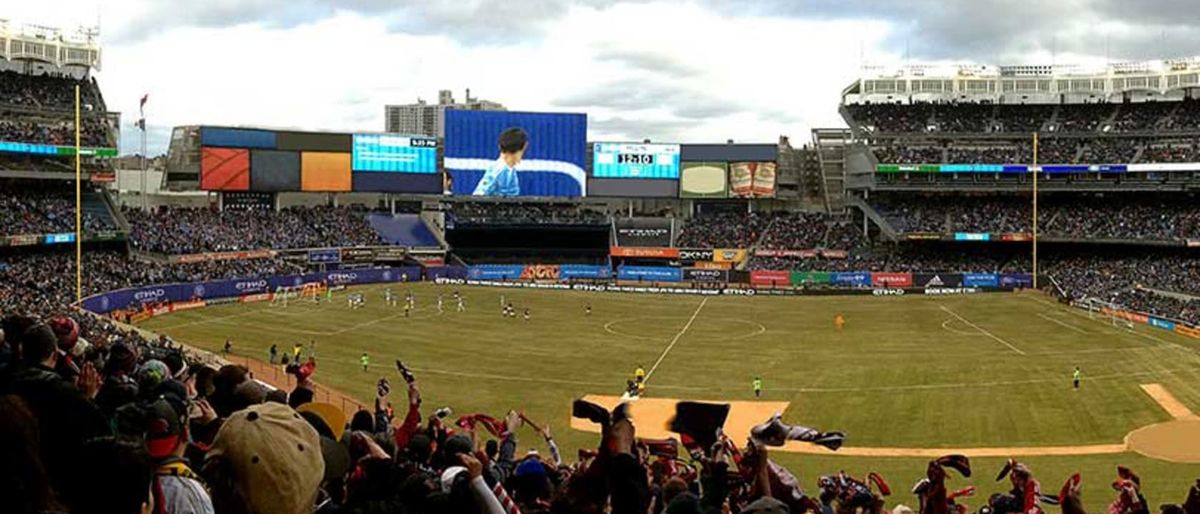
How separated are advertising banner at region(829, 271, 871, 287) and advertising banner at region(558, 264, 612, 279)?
22104 millimetres

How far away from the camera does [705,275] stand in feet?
323

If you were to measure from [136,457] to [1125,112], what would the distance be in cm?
10769

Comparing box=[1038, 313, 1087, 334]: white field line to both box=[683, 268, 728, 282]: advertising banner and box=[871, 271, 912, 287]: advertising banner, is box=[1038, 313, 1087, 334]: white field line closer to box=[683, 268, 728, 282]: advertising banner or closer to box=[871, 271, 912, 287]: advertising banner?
box=[871, 271, 912, 287]: advertising banner

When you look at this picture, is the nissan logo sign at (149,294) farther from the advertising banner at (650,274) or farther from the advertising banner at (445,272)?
the advertising banner at (650,274)

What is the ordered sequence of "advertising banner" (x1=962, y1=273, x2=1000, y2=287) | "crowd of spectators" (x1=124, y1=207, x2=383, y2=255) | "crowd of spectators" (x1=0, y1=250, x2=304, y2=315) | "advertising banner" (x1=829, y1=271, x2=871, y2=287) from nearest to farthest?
"crowd of spectators" (x1=0, y1=250, x2=304, y2=315)
"crowd of spectators" (x1=124, y1=207, x2=383, y2=255)
"advertising banner" (x1=962, y1=273, x2=1000, y2=287)
"advertising banner" (x1=829, y1=271, x2=871, y2=287)

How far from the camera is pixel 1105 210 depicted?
307ft

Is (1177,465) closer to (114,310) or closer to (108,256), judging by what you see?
(114,310)

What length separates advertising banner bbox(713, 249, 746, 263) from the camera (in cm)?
10388

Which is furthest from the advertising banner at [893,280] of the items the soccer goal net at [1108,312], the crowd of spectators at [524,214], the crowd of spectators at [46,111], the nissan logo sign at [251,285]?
the crowd of spectators at [46,111]

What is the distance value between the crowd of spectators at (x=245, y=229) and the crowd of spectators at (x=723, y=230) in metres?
32.8

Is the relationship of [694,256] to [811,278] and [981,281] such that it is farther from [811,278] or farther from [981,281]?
[981,281]

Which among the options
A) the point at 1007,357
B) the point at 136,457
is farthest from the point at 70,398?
the point at 1007,357

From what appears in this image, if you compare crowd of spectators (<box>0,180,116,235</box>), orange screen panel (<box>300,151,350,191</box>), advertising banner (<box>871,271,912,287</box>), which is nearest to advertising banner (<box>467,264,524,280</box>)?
orange screen panel (<box>300,151,350,191</box>)

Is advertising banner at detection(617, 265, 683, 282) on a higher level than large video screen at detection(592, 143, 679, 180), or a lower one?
lower
